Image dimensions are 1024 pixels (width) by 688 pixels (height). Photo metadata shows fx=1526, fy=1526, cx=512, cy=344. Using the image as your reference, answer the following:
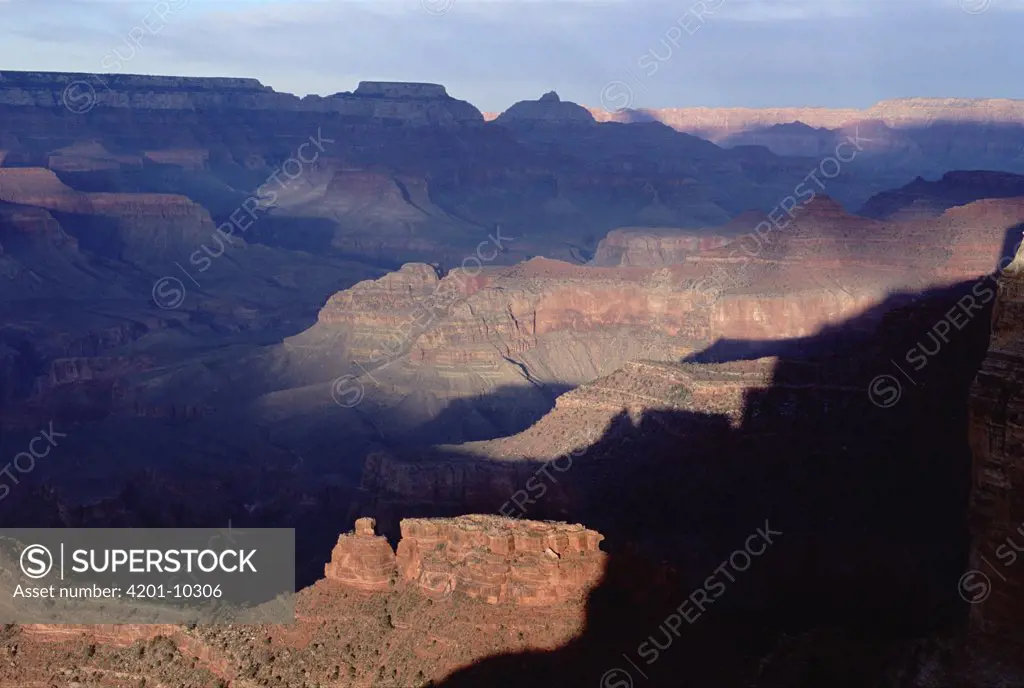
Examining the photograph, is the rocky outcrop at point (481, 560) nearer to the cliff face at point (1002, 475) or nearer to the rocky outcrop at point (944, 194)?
the cliff face at point (1002, 475)

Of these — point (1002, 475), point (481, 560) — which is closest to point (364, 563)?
point (481, 560)

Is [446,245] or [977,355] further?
[446,245]

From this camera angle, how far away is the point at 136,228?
5719 inches

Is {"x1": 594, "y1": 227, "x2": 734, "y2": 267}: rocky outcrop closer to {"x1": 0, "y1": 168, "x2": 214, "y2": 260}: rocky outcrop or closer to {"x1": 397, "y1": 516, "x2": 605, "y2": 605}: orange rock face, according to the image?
{"x1": 0, "y1": 168, "x2": 214, "y2": 260}: rocky outcrop

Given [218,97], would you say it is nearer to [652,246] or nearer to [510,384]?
[652,246]

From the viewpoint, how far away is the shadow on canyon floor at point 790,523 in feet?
91.7

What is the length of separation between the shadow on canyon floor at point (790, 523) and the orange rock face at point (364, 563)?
3682 millimetres

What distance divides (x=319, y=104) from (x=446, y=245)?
164ft

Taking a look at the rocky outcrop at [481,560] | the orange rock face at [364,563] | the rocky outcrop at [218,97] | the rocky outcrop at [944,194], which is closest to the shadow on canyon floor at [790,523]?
the rocky outcrop at [481,560]

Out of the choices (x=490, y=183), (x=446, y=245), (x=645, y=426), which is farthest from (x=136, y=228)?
(x=645, y=426)

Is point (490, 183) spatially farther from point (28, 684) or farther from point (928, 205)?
point (28, 684)

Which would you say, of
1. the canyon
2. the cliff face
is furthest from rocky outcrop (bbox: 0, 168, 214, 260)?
the cliff face

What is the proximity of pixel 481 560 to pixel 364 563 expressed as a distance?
9.21ft

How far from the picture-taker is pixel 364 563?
31.0 metres
